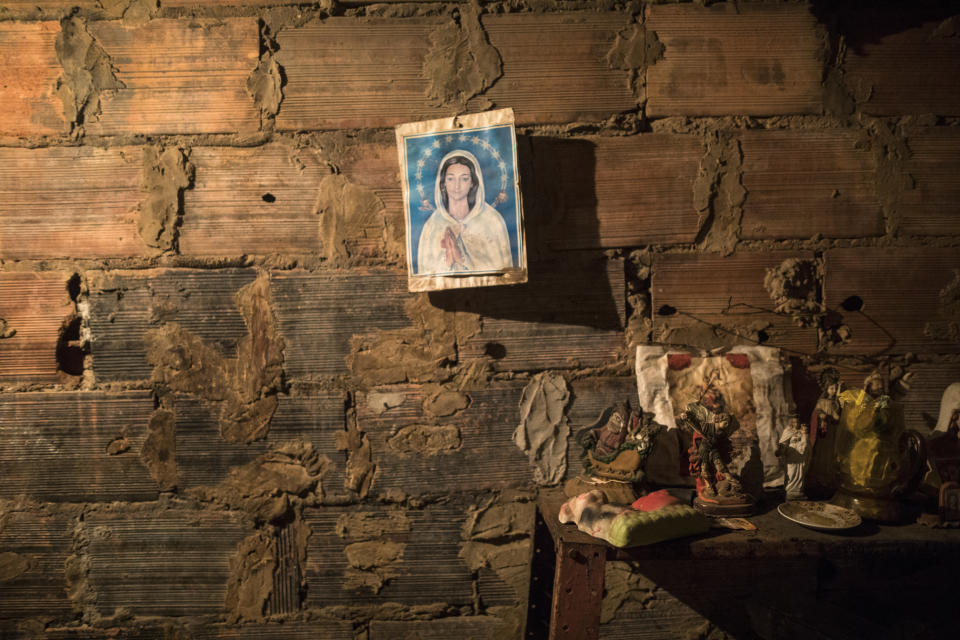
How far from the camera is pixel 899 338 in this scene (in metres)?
2.04

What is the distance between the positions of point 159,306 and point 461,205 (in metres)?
1.04

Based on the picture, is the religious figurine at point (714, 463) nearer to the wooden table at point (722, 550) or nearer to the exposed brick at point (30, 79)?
the wooden table at point (722, 550)

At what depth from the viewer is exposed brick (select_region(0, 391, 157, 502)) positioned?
2008 mm

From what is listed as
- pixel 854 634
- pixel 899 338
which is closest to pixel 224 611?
pixel 854 634

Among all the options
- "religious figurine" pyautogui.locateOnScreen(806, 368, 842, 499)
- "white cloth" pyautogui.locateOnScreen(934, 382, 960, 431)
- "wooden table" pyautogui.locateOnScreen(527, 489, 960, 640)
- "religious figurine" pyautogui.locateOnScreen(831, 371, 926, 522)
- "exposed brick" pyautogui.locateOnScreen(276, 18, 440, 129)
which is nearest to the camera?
"wooden table" pyautogui.locateOnScreen(527, 489, 960, 640)

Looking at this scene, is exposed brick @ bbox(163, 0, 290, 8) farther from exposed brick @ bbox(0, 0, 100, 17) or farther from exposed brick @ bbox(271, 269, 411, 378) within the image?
exposed brick @ bbox(271, 269, 411, 378)

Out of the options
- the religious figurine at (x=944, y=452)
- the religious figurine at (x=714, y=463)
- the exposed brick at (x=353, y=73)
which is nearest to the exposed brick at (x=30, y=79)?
the exposed brick at (x=353, y=73)

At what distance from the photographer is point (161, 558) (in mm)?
2025

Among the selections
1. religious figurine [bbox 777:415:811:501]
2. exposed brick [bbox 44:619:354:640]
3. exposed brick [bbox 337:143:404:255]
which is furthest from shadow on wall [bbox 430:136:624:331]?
exposed brick [bbox 44:619:354:640]

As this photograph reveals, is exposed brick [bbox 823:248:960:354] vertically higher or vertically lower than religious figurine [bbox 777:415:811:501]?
higher

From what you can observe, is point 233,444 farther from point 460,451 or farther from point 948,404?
point 948,404

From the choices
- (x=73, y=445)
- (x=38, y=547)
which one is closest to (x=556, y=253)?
(x=73, y=445)

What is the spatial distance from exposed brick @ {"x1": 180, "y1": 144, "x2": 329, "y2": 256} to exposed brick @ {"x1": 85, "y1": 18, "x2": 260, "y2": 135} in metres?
0.11

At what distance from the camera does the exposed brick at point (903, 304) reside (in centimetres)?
203
